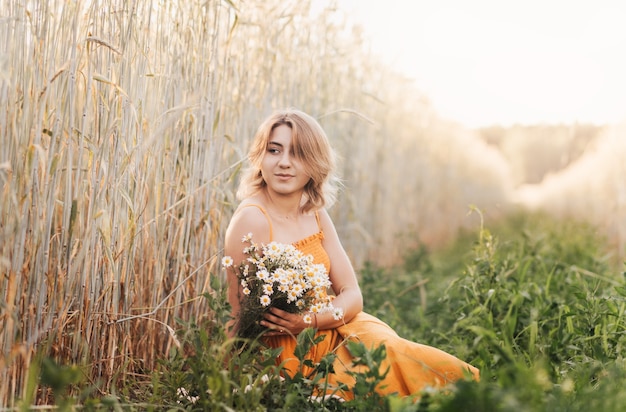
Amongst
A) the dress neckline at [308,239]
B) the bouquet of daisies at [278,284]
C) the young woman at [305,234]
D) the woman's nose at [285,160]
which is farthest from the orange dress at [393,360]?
the woman's nose at [285,160]

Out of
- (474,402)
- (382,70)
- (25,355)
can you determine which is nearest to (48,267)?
(25,355)

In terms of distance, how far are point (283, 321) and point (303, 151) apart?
625mm

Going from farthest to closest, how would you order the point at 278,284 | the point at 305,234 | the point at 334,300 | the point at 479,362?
the point at 305,234 < the point at 334,300 < the point at 479,362 < the point at 278,284

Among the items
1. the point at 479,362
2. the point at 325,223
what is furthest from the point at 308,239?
the point at 479,362

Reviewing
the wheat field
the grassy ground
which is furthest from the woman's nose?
the grassy ground

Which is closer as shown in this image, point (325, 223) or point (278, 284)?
point (278, 284)

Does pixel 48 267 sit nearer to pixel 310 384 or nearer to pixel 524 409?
pixel 310 384

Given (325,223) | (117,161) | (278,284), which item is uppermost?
(117,161)

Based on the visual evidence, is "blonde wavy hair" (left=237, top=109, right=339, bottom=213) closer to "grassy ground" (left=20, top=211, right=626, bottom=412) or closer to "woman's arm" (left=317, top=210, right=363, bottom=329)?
"woman's arm" (left=317, top=210, right=363, bottom=329)

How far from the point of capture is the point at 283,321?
6.97ft

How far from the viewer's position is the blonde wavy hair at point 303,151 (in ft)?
8.04

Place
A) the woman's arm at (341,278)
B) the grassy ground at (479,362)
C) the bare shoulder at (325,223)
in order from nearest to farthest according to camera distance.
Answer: the grassy ground at (479,362), the woman's arm at (341,278), the bare shoulder at (325,223)

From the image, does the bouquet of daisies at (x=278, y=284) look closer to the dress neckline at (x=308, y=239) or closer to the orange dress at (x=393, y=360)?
the orange dress at (x=393, y=360)

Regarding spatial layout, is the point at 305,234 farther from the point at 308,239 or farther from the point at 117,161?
the point at 117,161
